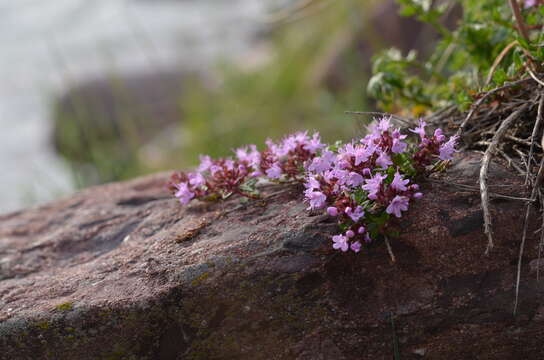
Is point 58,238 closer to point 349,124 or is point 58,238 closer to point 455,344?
point 455,344

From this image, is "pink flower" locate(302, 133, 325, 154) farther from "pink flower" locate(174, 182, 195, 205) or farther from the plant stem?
the plant stem

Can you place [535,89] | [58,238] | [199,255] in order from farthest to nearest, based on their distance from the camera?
1. [58,238]
2. [535,89]
3. [199,255]

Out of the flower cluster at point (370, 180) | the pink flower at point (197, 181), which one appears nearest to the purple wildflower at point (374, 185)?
the flower cluster at point (370, 180)

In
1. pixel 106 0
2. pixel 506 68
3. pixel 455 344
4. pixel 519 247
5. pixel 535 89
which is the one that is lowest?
pixel 455 344

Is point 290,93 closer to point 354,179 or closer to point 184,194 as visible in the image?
point 184,194

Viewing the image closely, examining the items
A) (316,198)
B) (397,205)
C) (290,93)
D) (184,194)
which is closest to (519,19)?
(397,205)

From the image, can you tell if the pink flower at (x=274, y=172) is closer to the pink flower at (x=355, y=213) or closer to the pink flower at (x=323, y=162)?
the pink flower at (x=323, y=162)

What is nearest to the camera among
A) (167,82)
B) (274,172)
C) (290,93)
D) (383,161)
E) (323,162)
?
(383,161)

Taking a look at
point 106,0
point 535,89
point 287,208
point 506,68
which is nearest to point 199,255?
point 287,208
